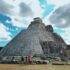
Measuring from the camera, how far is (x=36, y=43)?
163 m

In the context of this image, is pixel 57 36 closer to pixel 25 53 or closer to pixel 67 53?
pixel 67 53

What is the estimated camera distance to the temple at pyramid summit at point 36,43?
152 metres

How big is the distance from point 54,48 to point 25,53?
2185 centimetres

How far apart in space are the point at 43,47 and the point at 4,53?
28.3 metres

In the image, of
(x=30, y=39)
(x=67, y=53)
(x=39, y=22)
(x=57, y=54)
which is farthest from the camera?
(x=39, y=22)

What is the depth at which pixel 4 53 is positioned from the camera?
158 meters

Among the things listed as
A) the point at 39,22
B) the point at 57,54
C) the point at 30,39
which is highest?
the point at 39,22

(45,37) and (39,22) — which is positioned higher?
(39,22)

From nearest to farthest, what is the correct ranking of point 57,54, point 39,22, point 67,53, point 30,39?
point 57,54 < point 67,53 < point 30,39 < point 39,22

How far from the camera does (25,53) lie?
148375mm

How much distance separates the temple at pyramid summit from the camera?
15212cm

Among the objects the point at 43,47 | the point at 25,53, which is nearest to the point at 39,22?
the point at 43,47

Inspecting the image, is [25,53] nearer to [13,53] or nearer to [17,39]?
[13,53]

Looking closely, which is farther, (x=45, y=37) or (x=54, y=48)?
(x=45, y=37)
